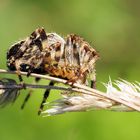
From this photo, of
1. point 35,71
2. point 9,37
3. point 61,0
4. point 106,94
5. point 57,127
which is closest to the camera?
point 106,94

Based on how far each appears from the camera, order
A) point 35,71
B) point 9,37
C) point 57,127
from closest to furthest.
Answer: point 35,71, point 57,127, point 9,37

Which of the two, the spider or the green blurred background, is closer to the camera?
the spider

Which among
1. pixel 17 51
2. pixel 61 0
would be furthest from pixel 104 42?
pixel 17 51

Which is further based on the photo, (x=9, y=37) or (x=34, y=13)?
(x=34, y=13)

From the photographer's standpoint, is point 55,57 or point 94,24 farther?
point 94,24

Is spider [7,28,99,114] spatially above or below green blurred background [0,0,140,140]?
below

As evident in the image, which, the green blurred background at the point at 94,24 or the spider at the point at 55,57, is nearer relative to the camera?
the spider at the point at 55,57

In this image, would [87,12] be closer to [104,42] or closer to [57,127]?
[104,42]

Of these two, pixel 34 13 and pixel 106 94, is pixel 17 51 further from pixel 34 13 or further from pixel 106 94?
pixel 34 13

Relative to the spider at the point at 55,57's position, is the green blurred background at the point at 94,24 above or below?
above

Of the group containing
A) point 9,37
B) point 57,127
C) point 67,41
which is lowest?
point 57,127

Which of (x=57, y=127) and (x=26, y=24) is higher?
(x=26, y=24)
